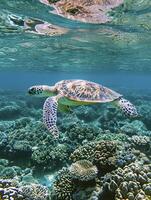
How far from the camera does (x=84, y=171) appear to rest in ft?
21.8

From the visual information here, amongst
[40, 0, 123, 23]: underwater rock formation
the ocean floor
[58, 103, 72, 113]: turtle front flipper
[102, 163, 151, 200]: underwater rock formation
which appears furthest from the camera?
[40, 0, 123, 23]: underwater rock formation

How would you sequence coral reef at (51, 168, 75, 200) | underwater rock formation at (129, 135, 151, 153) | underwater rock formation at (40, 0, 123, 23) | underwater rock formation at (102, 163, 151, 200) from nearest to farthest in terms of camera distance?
1. underwater rock formation at (102, 163, 151, 200)
2. coral reef at (51, 168, 75, 200)
3. underwater rock formation at (129, 135, 151, 153)
4. underwater rock formation at (40, 0, 123, 23)

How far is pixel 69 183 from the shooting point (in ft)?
22.9

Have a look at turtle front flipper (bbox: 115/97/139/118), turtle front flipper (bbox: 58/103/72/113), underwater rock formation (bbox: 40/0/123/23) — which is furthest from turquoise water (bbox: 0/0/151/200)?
turtle front flipper (bbox: 58/103/72/113)

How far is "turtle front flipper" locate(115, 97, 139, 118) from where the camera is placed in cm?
757

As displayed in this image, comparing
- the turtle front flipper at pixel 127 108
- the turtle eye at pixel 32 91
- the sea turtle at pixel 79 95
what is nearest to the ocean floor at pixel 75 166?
the turtle front flipper at pixel 127 108

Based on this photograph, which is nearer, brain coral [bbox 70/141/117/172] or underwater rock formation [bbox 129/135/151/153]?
brain coral [bbox 70/141/117/172]

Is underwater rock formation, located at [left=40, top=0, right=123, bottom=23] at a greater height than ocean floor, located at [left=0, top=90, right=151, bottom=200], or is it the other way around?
underwater rock formation, located at [left=40, top=0, right=123, bottom=23]

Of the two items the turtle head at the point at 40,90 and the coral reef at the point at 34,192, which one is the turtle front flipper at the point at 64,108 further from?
the coral reef at the point at 34,192

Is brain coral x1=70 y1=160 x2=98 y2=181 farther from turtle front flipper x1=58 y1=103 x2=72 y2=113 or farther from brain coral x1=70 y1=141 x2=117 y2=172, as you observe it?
turtle front flipper x1=58 y1=103 x2=72 y2=113

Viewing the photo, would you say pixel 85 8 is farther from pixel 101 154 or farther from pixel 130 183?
pixel 130 183

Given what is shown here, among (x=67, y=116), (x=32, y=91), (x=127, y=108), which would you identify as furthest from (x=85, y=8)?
(x=127, y=108)

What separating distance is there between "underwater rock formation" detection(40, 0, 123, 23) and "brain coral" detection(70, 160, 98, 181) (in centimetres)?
940

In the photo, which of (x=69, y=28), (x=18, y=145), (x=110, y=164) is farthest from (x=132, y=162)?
(x=69, y=28)
